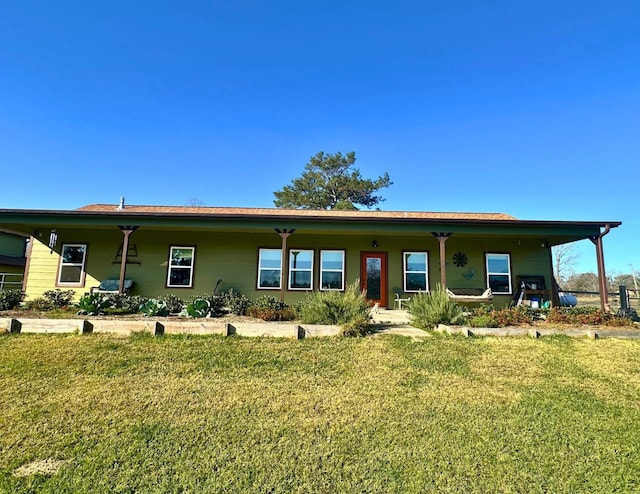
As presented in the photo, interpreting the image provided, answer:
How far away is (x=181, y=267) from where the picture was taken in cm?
1118


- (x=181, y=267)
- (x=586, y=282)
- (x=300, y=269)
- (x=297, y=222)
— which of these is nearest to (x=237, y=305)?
(x=297, y=222)

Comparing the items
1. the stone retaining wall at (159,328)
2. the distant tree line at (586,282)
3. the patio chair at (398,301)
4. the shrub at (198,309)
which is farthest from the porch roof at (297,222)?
the distant tree line at (586,282)

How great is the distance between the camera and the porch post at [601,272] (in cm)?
835

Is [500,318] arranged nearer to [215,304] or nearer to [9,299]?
[215,304]

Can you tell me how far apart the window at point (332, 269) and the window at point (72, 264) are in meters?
7.80

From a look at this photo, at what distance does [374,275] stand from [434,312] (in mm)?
4183

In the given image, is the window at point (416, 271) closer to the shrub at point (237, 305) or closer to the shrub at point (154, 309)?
the shrub at point (237, 305)

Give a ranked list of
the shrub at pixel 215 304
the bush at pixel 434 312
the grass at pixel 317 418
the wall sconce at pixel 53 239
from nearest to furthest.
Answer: the grass at pixel 317 418 < the bush at pixel 434 312 < the shrub at pixel 215 304 < the wall sconce at pixel 53 239

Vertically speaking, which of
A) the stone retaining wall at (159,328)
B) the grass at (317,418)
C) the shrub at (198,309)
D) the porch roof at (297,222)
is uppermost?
the porch roof at (297,222)

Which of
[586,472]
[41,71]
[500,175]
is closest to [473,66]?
[500,175]

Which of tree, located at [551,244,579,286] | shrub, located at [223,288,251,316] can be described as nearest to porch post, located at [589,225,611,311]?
shrub, located at [223,288,251,316]

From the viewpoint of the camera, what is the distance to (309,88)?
14.6m

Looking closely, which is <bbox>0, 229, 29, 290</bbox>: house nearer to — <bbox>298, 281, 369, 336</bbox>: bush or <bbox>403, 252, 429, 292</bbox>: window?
<bbox>298, 281, 369, 336</bbox>: bush

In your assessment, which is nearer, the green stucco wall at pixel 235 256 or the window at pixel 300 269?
the green stucco wall at pixel 235 256
